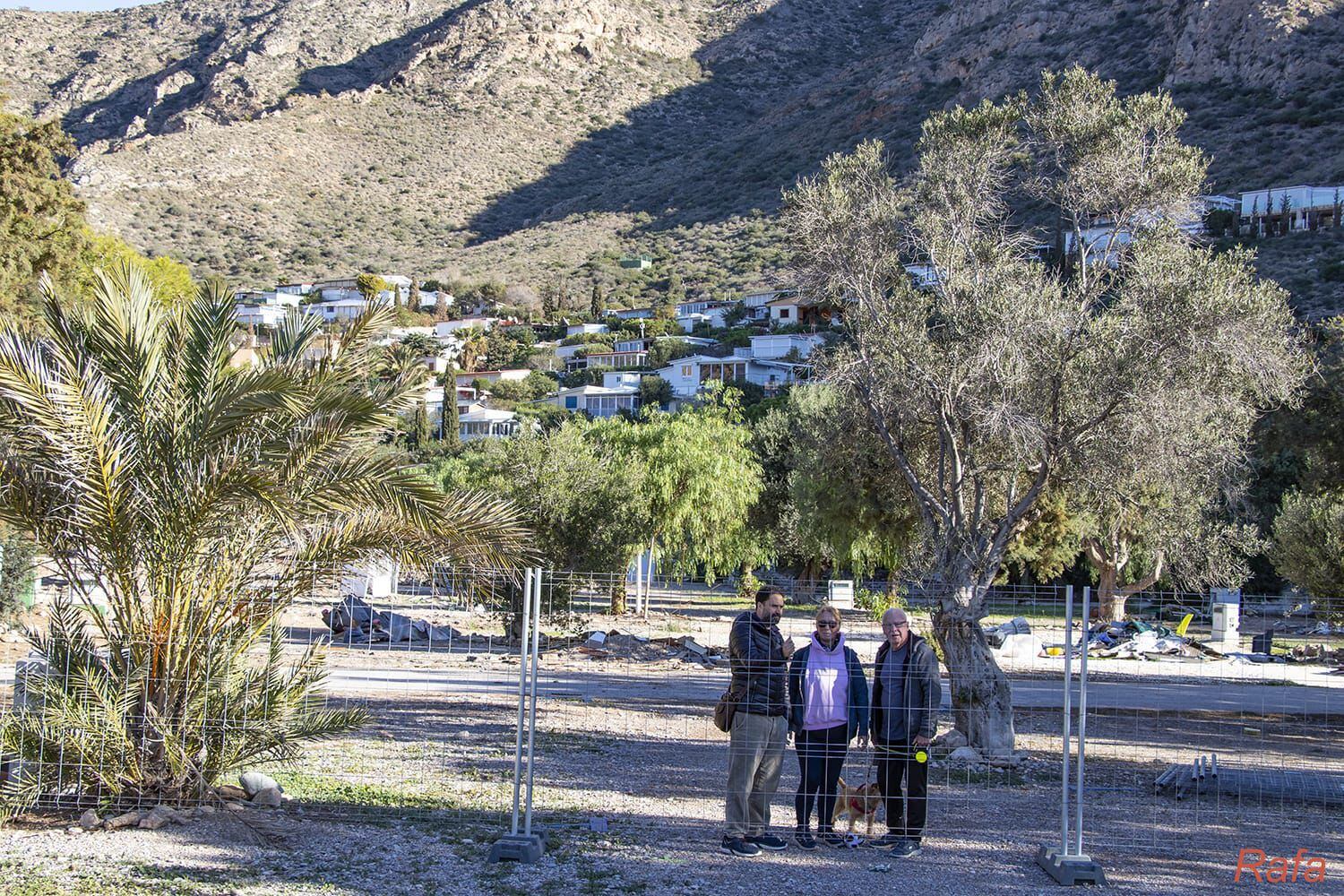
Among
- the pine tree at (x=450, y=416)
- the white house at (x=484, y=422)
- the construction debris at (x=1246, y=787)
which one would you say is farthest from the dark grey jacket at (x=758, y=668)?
the white house at (x=484, y=422)

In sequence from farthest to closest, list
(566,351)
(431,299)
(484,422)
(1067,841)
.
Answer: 1. (431,299)
2. (566,351)
3. (484,422)
4. (1067,841)

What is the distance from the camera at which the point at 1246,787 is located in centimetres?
952

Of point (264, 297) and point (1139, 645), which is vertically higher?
point (264, 297)

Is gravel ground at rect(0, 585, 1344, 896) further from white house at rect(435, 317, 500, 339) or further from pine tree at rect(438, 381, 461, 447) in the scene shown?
white house at rect(435, 317, 500, 339)

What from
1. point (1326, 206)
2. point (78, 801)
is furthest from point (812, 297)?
point (1326, 206)

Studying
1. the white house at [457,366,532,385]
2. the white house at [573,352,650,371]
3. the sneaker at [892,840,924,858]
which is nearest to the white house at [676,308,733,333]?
the white house at [573,352,650,371]

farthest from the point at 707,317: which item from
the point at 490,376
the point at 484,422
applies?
the point at 484,422

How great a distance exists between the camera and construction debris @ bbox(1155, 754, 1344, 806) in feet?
31.1

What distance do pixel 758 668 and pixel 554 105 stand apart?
121 m

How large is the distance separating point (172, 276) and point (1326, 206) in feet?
164

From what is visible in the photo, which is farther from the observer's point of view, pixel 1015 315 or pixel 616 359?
pixel 616 359

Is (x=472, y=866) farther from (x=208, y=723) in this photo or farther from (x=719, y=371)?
(x=719, y=371)

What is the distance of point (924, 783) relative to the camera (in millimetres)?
7297

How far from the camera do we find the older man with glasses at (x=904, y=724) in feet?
23.6
